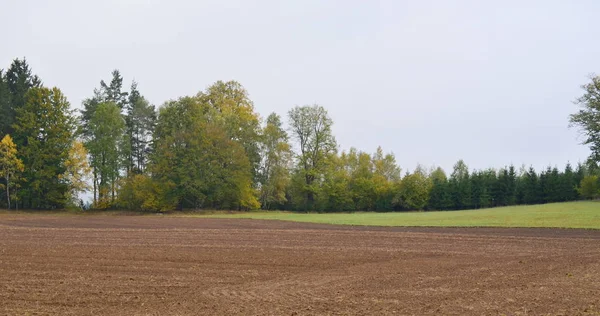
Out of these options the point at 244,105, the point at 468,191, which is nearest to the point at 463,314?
the point at 244,105

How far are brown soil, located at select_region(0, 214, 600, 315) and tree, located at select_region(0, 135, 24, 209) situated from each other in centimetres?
4034

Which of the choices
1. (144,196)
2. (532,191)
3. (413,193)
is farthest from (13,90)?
(532,191)

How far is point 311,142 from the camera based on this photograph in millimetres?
83750

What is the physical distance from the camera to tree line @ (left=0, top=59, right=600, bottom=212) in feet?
217

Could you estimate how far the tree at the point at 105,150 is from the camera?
71.3m

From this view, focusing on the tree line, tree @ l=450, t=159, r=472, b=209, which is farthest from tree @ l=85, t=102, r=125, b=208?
tree @ l=450, t=159, r=472, b=209

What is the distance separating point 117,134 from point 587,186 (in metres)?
71.7

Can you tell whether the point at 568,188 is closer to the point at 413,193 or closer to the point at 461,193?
the point at 461,193

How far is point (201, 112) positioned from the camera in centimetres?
7375

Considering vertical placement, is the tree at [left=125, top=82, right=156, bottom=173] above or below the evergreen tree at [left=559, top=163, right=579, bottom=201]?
above

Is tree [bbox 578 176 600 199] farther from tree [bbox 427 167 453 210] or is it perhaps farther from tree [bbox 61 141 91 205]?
tree [bbox 61 141 91 205]

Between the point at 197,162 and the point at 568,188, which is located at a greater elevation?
the point at 197,162

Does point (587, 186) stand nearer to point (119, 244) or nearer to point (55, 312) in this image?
point (119, 244)

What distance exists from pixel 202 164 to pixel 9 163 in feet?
77.9
